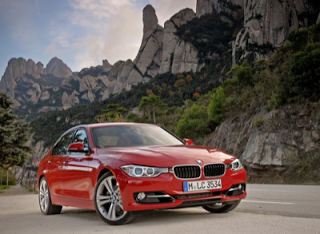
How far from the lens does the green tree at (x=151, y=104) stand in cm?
9006

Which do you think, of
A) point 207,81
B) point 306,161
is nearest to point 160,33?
point 207,81

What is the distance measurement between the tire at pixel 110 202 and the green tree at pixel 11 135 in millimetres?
21894

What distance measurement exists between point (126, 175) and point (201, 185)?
1019 mm

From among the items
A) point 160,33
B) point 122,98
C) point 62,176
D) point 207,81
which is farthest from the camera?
point 160,33

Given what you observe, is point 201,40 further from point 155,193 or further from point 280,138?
point 155,193

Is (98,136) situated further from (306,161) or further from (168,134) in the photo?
(306,161)

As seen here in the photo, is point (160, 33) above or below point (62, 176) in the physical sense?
above

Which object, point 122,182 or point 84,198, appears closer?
point 122,182

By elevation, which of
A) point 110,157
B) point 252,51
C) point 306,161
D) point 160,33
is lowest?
point 306,161

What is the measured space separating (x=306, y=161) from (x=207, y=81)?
100 meters

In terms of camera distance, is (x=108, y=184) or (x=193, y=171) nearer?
(x=193, y=171)

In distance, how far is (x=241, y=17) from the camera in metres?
153

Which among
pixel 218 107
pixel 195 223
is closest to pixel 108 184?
pixel 195 223

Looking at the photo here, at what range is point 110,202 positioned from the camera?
585cm
